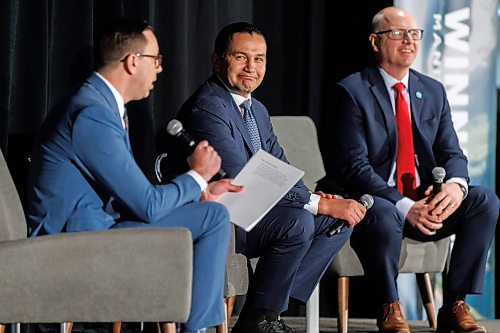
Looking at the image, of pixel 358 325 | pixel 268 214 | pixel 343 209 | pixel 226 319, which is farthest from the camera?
pixel 358 325

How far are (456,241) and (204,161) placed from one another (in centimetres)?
152

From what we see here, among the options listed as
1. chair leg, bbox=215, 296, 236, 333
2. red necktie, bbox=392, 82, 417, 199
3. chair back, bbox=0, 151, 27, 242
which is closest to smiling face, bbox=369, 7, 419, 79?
red necktie, bbox=392, 82, 417, 199

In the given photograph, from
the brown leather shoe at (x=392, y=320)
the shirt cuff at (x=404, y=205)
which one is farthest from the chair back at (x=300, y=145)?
the brown leather shoe at (x=392, y=320)

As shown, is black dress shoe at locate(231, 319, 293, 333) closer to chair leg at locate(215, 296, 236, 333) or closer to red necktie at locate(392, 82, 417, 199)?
chair leg at locate(215, 296, 236, 333)

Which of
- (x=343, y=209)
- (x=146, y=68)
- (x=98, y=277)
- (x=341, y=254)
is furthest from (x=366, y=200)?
(x=98, y=277)

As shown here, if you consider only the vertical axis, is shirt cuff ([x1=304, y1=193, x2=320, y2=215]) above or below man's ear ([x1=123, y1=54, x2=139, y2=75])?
below

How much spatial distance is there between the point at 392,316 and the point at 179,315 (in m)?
1.46

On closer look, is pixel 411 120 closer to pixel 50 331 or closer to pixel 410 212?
pixel 410 212

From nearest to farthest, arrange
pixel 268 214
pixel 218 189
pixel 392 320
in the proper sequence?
pixel 218 189 → pixel 268 214 → pixel 392 320

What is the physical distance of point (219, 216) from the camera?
3.03 m

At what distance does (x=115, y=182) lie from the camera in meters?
2.91

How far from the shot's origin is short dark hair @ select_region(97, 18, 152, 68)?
10.2ft

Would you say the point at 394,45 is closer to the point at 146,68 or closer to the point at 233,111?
the point at 233,111

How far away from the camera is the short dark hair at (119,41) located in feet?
10.2
